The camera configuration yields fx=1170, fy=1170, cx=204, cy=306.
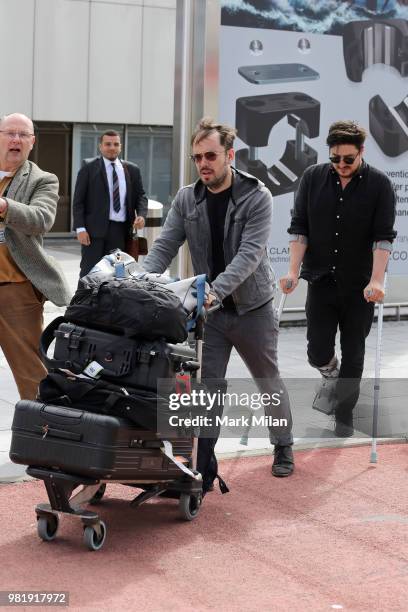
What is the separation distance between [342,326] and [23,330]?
210cm

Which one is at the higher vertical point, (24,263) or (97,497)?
(24,263)

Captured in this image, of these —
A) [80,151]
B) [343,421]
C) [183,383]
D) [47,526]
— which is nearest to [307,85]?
[343,421]

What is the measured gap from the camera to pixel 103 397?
5.36 m

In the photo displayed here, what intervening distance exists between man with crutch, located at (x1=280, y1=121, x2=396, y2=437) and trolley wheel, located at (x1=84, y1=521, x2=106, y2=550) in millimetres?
2395

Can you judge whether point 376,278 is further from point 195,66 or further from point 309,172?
point 195,66

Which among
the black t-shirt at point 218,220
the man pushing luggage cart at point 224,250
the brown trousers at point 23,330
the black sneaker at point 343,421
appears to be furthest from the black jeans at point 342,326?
the brown trousers at point 23,330

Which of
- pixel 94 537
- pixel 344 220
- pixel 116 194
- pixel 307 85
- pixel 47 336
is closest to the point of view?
pixel 94 537

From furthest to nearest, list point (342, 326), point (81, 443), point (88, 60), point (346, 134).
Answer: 1. point (88, 60)
2. point (342, 326)
3. point (346, 134)
4. point (81, 443)

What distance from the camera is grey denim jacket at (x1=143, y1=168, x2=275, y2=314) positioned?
6.21 metres

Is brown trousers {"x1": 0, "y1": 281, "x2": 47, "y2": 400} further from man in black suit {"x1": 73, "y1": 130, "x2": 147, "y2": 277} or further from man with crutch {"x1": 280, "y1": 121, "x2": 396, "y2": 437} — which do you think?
man in black suit {"x1": 73, "y1": 130, "x2": 147, "y2": 277}

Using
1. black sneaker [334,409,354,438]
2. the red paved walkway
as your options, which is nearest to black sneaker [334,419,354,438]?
black sneaker [334,409,354,438]

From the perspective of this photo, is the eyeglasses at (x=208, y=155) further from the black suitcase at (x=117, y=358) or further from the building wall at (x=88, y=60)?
the building wall at (x=88, y=60)

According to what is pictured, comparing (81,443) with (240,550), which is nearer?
(81,443)

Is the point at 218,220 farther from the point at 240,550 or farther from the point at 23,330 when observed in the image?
the point at 240,550
